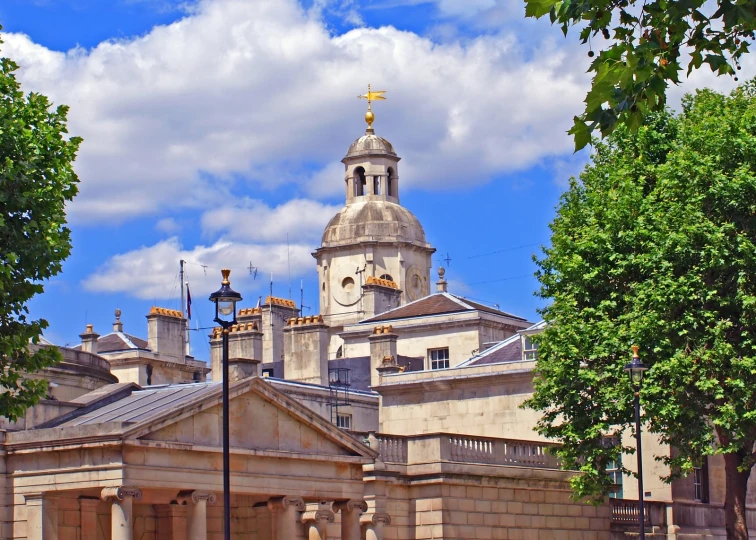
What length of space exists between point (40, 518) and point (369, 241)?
203ft

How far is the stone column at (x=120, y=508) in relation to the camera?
29.4m

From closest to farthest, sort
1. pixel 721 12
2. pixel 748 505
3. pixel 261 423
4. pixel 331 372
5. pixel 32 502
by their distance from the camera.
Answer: pixel 721 12, pixel 32 502, pixel 261 423, pixel 748 505, pixel 331 372

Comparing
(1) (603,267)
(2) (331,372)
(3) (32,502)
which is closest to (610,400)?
(1) (603,267)

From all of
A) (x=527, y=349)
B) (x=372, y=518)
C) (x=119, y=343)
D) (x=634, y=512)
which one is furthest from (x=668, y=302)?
(x=119, y=343)

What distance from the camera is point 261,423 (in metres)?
33.0

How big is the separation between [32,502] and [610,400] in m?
15.6

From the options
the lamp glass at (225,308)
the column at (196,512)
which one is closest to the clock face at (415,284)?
the column at (196,512)

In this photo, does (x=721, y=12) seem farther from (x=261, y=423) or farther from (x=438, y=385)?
(x=438, y=385)

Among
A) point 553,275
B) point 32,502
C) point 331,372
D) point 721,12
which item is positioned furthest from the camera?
point 331,372

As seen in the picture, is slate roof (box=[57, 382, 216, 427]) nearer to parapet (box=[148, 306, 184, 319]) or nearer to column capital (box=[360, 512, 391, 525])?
column capital (box=[360, 512, 391, 525])

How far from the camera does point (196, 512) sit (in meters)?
31.3

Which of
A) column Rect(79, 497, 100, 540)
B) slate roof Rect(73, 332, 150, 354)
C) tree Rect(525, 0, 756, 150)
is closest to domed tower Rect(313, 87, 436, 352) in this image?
slate roof Rect(73, 332, 150, 354)

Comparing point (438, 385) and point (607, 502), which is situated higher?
point (438, 385)

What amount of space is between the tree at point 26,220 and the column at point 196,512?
13.9ft
